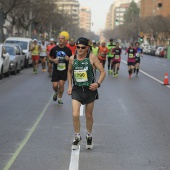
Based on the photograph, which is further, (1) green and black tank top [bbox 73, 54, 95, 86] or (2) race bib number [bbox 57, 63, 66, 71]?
(2) race bib number [bbox 57, 63, 66, 71]

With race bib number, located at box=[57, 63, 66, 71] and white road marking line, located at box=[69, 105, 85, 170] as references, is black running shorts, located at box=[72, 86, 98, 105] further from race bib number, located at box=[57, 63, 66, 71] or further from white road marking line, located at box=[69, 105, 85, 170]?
Result: race bib number, located at box=[57, 63, 66, 71]

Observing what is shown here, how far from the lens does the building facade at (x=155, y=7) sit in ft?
361

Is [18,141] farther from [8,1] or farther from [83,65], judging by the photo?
[8,1]

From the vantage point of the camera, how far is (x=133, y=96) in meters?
15.5

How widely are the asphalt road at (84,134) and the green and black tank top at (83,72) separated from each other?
3.42 feet

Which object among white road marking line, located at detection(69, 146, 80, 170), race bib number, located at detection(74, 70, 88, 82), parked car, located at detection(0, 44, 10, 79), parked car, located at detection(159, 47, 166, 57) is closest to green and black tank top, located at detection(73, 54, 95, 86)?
race bib number, located at detection(74, 70, 88, 82)

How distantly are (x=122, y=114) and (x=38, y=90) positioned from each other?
6.07 metres

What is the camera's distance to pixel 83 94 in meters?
7.43

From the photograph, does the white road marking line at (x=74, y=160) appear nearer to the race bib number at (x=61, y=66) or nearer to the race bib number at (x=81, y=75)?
the race bib number at (x=81, y=75)

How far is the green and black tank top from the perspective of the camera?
736 centimetres

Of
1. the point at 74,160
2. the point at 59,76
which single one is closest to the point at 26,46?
the point at 59,76

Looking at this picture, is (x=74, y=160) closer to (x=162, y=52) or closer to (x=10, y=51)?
(x=10, y=51)

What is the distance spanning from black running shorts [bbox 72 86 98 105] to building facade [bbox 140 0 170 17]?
321 feet

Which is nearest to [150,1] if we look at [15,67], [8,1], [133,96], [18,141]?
[8,1]
